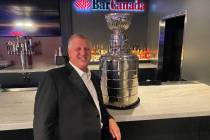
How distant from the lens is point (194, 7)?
270 cm

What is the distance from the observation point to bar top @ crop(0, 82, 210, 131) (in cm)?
145

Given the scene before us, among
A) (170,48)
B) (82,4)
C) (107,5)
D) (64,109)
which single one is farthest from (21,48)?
(64,109)

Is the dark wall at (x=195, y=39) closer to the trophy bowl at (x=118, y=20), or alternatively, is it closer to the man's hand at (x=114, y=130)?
the trophy bowl at (x=118, y=20)

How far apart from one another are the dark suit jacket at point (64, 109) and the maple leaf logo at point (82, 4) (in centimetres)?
330

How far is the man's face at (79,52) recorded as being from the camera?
125 centimetres

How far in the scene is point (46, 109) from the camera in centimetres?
112

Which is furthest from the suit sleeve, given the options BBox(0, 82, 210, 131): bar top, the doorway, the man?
the doorway

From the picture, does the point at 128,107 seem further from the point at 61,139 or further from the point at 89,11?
the point at 89,11

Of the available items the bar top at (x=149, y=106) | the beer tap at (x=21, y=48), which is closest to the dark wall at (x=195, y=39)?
the bar top at (x=149, y=106)

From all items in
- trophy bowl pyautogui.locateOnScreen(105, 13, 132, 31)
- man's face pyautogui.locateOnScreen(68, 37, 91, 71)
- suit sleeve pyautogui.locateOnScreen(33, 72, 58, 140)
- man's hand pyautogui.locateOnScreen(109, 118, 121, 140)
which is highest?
trophy bowl pyautogui.locateOnScreen(105, 13, 132, 31)

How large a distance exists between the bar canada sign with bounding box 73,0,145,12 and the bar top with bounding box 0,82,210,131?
2.69 meters

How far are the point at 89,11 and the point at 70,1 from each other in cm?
45

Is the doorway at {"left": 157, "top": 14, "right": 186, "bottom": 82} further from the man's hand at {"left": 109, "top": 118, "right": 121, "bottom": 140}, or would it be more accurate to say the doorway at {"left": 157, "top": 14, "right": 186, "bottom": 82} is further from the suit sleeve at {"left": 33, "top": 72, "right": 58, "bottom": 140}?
the suit sleeve at {"left": 33, "top": 72, "right": 58, "bottom": 140}

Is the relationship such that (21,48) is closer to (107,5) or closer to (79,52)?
(107,5)
